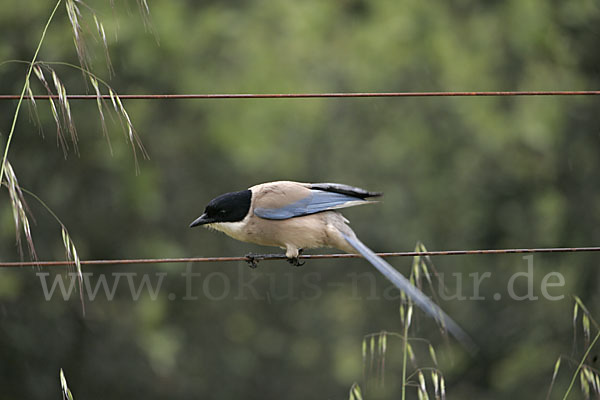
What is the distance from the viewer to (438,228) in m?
10.7

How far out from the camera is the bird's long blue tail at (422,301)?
8.67 feet

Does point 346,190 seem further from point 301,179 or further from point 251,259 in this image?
point 301,179

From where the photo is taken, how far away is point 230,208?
14.3ft

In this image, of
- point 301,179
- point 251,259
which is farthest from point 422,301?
point 301,179

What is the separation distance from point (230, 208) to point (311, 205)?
0.39 meters

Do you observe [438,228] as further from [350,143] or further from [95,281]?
[95,281]

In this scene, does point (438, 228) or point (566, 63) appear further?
point (438, 228)

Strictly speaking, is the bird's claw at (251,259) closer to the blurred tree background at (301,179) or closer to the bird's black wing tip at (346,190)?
the bird's black wing tip at (346,190)

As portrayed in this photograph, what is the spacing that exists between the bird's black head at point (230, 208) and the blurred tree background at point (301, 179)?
13.1ft

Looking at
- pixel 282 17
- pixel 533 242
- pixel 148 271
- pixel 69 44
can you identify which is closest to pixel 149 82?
pixel 69 44

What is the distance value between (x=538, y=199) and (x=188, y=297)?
160 inches

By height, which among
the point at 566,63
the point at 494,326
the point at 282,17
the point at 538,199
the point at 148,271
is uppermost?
the point at 282,17

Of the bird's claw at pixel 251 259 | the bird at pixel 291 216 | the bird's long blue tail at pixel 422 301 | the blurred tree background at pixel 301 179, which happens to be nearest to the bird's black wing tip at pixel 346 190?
the bird at pixel 291 216

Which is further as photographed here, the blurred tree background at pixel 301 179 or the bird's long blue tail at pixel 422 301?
the blurred tree background at pixel 301 179
